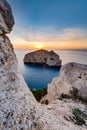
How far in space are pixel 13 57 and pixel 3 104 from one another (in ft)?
12.1

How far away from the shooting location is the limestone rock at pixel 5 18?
10919 millimetres

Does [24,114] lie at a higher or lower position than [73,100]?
higher

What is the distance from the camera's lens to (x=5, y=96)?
890 cm

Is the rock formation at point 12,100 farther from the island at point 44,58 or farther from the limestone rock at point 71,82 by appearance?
the island at point 44,58

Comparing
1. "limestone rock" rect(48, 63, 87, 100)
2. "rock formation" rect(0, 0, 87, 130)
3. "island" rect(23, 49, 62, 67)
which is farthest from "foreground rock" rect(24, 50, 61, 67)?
"rock formation" rect(0, 0, 87, 130)

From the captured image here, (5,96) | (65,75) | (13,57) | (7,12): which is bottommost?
(65,75)

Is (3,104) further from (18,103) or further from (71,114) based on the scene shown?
(71,114)

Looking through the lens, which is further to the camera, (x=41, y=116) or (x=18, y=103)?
(x=41, y=116)

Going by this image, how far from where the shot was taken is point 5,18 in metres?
11.5

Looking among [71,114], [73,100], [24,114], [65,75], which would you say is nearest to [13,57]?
[24,114]

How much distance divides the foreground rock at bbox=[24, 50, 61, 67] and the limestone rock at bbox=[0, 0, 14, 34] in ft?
378

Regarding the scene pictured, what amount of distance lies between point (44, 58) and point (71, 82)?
112080 mm

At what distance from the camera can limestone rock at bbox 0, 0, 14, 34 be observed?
1092 cm

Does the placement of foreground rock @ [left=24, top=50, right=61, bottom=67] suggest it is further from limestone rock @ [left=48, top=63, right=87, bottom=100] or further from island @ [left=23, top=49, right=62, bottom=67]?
limestone rock @ [left=48, top=63, right=87, bottom=100]
